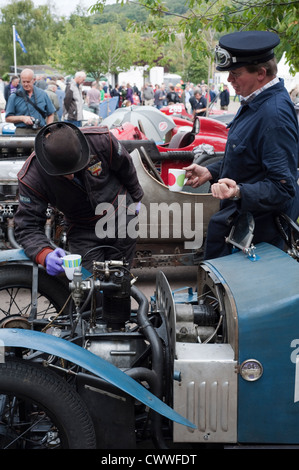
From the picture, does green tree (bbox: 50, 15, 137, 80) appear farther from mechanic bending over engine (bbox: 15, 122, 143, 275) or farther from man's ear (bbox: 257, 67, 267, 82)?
man's ear (bbox: 257, 67, 267, 82)

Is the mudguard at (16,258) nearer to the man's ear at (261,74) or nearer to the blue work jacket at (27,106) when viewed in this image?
the man's ear at (261,74)

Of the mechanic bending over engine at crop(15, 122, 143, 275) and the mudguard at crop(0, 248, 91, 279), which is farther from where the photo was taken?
the mudguard at crop(0, 248, 91, 279)

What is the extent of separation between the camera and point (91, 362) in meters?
2.27

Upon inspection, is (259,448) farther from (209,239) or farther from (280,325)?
(209,239)

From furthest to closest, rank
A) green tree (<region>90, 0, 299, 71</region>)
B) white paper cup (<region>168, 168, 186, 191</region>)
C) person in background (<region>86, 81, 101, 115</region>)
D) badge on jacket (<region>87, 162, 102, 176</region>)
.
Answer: person in background (<region>86, 81, 101, 115</region>), green tree (<region>90, 0, 299, 71</region>), badge on jacket (<region>87, 162, 102, 176</region>), white paper cup (<region>168, 168, 186, 191</region>)

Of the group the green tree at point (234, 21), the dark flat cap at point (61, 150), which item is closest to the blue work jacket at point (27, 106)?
the green tree at point (234, 21)

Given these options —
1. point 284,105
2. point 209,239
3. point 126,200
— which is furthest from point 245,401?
point 126,200

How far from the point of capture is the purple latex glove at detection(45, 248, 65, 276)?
292 cm

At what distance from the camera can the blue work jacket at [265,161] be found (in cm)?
273

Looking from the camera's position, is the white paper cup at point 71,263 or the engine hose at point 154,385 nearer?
the engine hose at point 154,385

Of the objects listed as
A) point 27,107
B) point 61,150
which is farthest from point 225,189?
point 27,107

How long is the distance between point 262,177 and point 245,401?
3.86 feet

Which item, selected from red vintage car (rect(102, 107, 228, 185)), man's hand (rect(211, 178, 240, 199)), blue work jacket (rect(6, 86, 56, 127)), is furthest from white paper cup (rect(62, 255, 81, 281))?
blue work jacket (rect(6, 86, 56, 127))

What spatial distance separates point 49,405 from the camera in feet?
7.34
